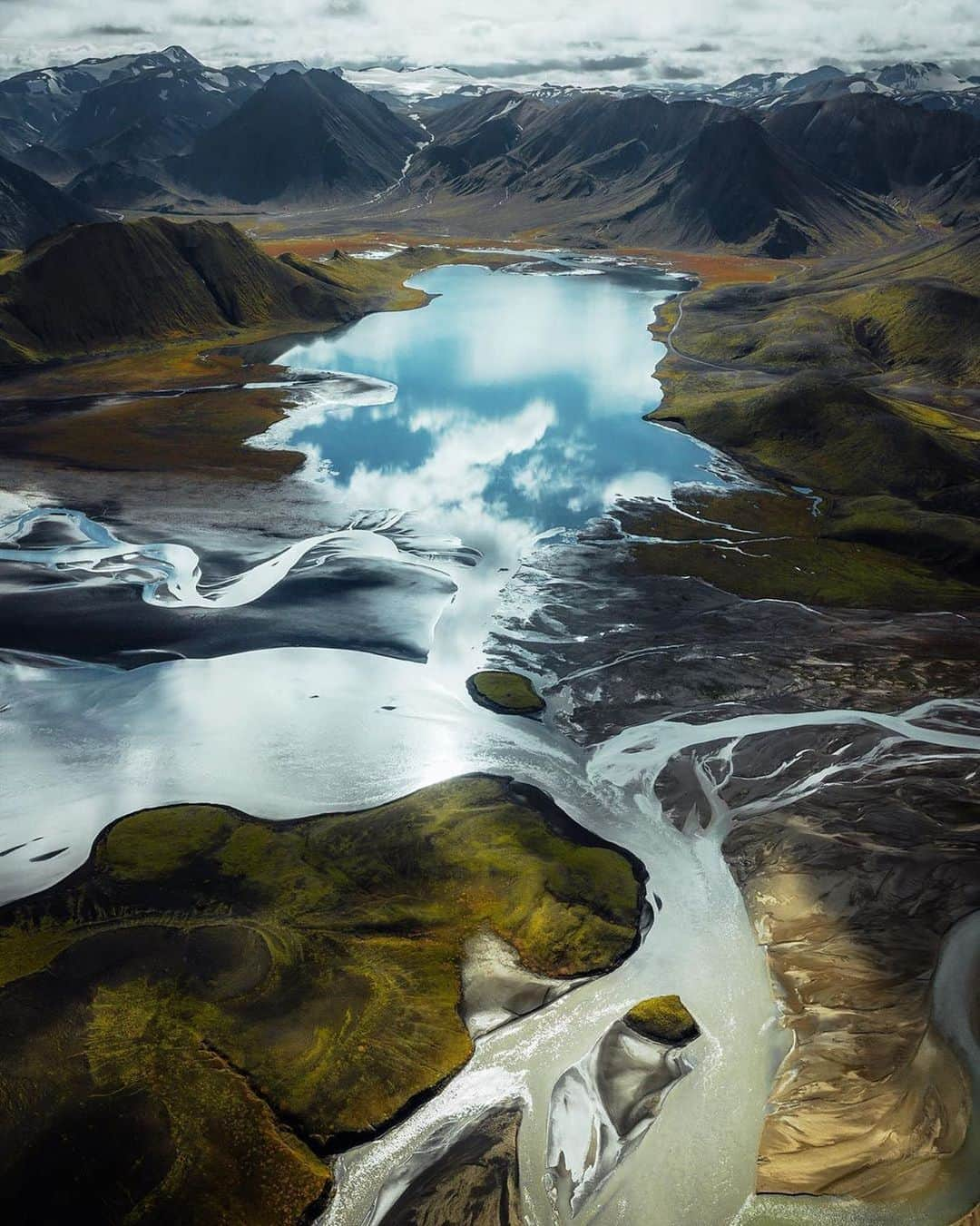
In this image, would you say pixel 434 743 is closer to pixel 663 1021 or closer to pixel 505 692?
pixel 505 692

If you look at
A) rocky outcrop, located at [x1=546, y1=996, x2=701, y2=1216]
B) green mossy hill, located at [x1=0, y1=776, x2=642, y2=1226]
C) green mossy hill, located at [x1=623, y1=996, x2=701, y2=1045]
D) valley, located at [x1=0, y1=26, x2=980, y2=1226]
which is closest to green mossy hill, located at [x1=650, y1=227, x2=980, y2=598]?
valley, located at [x1=0, y1=26, x2=980, y2=1226]

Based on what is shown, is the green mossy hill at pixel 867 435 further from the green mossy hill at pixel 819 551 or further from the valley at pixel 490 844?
the valley at pixel 490 844

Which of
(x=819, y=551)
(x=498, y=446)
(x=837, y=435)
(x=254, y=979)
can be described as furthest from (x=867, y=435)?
(x=254, y=979)

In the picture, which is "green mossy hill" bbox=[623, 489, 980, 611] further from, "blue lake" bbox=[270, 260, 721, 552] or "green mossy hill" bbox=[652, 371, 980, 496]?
"blue lake" bbox=[270, 260, 721, 552]

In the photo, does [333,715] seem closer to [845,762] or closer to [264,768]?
[264,768]

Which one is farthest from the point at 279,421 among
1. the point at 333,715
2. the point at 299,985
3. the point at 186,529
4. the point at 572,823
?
the point at 299,985
